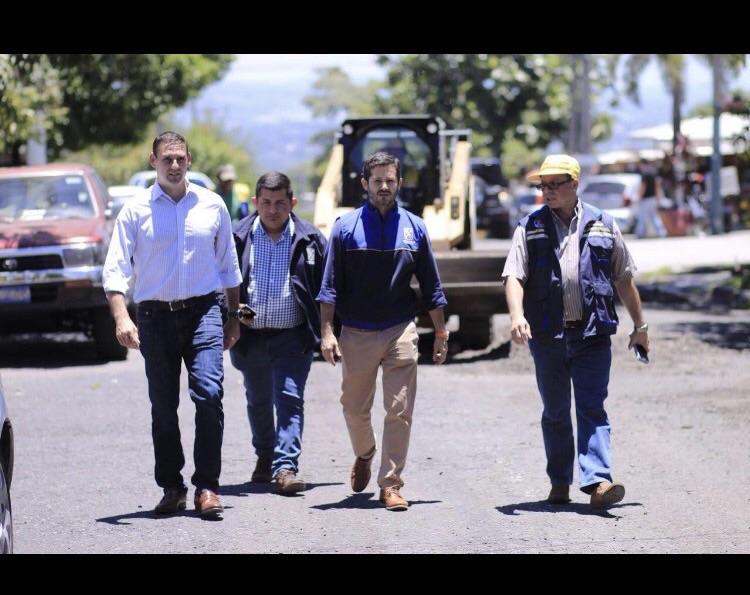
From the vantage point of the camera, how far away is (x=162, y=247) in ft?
28.1

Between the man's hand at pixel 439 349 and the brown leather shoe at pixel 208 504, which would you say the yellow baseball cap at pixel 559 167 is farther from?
the brown leather shoe at pixel 208 504

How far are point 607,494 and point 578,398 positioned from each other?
58 cm

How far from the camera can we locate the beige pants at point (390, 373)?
350 inches

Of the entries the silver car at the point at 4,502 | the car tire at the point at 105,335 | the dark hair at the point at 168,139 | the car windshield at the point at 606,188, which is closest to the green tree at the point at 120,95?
the car windshield at the point at 606,188

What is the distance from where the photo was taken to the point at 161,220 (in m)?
8.55

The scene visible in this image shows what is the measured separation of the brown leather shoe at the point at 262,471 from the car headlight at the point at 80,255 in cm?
660

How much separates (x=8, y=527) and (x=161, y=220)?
2723 mm

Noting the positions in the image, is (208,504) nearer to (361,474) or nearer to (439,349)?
(361,474)

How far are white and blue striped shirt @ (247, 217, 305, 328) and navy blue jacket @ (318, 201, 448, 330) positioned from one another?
616 millimetres

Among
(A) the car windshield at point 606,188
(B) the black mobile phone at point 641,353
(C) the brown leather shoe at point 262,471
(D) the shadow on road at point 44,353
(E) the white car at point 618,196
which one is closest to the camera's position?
(B) the black mobile phone at point 641,353

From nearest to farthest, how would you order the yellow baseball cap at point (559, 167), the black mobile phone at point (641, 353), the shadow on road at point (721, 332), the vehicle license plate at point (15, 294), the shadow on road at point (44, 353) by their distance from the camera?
1. the yellow baseball cap at point (559, 167)
2. the black mobile phone at point (641, 353)
3. the vehicle license plate at point (15, 294)
4. the shadow on road at point (44, 353)
5. the shadow on road at point (721, 332)

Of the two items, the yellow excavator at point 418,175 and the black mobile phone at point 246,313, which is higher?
the yellow excavator at point 418,175

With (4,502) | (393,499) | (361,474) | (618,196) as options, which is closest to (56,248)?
(361,474)
